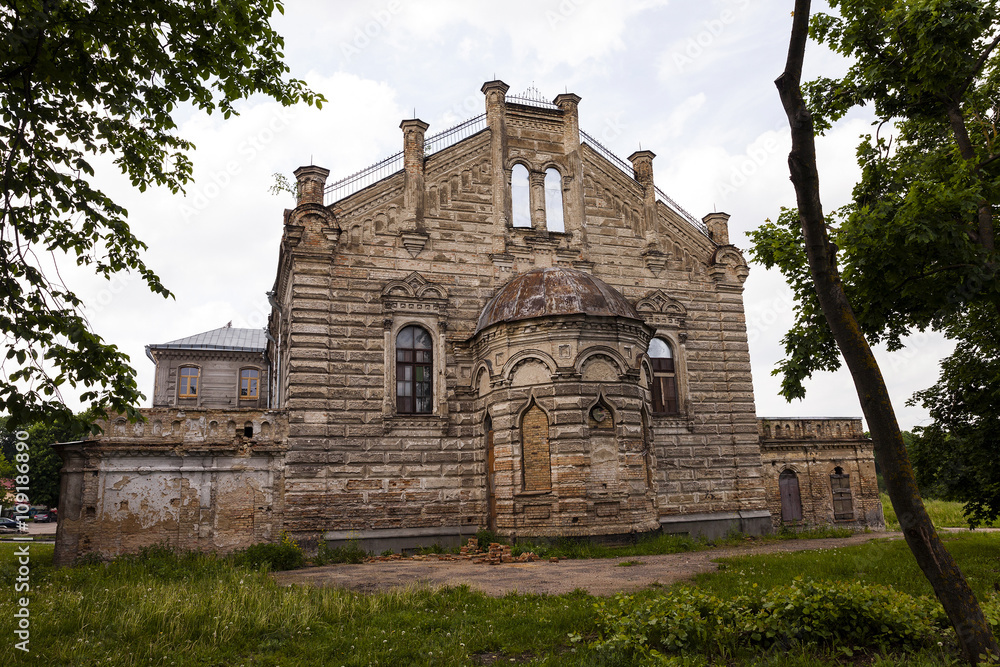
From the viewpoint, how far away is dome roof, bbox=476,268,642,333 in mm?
16844

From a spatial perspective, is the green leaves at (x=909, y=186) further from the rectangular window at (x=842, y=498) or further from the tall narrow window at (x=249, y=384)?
the tall narrow window at (x=249, y=384)

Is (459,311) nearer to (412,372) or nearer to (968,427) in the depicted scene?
(412,372)

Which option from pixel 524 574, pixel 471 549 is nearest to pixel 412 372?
pixel 471 549

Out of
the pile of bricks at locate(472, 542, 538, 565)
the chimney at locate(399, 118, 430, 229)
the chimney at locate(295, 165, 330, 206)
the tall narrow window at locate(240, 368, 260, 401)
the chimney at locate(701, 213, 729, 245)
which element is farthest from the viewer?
the tall narrow window at locate(240, 368, 260, 401)

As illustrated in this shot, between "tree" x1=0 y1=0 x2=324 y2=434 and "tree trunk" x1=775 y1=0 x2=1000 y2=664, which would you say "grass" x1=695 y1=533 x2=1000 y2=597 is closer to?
"tree trunk" x1=775 y1=0 x2=1000 y2=664

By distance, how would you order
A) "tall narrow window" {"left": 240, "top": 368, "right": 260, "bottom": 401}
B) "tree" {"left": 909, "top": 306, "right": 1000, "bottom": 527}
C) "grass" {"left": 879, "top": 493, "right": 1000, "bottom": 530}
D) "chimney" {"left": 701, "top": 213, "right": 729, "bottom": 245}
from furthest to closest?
"tall narrow window" {"left": 240, "top": 368, "right": 260, "bottom": 401} < "grass" {"left": 879, "top": 493, "right": 1000, "bottom": 530} < "chimney" {"left": 701, "top": 213, "right": 729, "bottom": 245} < "tree" {"left": 909, "top": 306, "right": 1000, "bottom": 527}

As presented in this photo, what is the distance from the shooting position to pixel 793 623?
22.5 feet

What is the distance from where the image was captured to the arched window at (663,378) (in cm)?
2012

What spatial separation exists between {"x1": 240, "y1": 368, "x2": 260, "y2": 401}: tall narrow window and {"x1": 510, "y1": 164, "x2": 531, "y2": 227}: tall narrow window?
690 inches

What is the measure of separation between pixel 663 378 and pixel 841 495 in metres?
7.41

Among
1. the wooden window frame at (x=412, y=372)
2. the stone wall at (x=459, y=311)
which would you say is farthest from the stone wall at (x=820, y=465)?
the wooden window frame at (x=412, y=372)

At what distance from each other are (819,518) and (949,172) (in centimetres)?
1330

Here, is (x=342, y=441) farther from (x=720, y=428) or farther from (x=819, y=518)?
(x=819, y=518)

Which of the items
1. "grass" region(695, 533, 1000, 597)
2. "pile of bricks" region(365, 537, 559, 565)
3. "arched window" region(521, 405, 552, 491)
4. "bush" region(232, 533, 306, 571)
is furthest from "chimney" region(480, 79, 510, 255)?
"grass" region(695, 533, 1000, 597)
